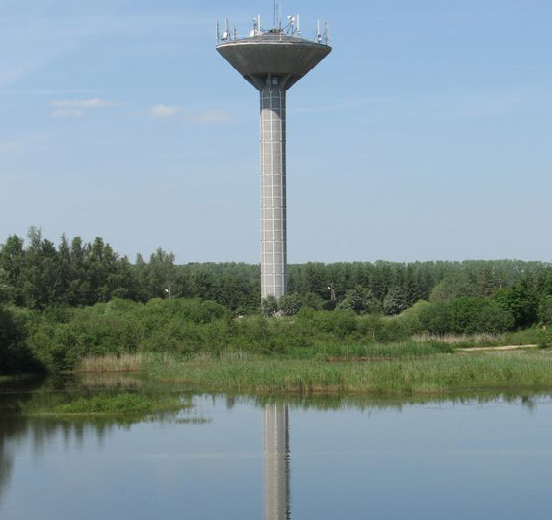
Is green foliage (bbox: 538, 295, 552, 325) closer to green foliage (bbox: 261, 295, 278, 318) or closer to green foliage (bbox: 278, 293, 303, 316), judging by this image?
green foliage (bbox: 278, 293, 303, 316)

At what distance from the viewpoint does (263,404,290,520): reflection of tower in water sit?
2711 centimetres

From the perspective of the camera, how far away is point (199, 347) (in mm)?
55375

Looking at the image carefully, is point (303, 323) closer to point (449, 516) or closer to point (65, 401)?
point (65, 401)

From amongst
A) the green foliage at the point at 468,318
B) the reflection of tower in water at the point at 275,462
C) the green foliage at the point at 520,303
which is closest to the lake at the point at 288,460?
the reflection of tower in water at the point at 275,462

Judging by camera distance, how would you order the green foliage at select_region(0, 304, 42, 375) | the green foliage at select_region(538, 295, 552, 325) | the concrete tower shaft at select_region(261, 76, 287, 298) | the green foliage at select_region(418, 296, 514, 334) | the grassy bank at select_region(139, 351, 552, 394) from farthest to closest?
1. the concrete tower shaft at select_region(261, 76, 287, 298)
2. the green foliage at select_region(538, 295, 552, 325)
3. the green foliage at select_region(418, 296, 514, 334)
4. the green foliage at select_region(0, 304, 42, 375)
5. the grassy bank at select_region(139, 351, 552, 394)

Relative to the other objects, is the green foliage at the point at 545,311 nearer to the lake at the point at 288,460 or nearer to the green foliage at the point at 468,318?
the green foliage at the point at 468,318

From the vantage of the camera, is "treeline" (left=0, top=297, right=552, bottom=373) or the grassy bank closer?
the grassy bank

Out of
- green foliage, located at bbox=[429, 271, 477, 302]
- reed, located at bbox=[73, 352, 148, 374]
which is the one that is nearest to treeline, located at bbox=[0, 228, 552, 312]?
green foliage, located at bbox=[429, 271, 477, 302]

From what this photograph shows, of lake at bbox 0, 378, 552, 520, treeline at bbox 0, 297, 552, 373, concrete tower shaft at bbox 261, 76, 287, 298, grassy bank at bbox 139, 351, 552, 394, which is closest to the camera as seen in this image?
lake at bbox 0, 378, 552, 520

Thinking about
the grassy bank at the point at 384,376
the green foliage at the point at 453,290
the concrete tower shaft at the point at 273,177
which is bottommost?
the grassy bank at the point at 384,376

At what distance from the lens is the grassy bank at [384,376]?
44.3 m

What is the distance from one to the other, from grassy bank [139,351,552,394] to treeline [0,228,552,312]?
22.3 meters

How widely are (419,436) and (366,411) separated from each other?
191 inches

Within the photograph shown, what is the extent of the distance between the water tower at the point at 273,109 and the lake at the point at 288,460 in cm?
3385
